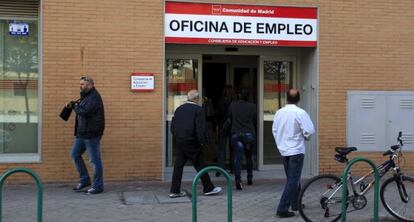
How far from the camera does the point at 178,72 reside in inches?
439

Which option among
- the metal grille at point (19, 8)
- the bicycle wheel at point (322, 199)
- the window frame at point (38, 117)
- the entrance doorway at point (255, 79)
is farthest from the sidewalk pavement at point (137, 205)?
the metal grille at point (19, 8)

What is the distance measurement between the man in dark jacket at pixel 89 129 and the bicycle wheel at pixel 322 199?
348 centimetres

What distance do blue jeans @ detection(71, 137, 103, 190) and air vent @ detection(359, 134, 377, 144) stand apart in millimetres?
5107

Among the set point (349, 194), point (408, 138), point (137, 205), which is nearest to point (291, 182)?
point (349, 194)

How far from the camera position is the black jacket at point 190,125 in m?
8.56

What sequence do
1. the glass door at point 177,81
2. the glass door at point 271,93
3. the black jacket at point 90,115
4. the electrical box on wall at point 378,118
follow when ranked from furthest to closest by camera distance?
the glass door at point 271,93, the glass door at point 177,81, the electrical box on wall at point 378,118, the black jacket at point 90,115

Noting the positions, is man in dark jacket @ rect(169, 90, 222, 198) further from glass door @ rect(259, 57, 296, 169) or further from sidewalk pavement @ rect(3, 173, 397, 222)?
glass door @ rect(259, 57, 296, 169)

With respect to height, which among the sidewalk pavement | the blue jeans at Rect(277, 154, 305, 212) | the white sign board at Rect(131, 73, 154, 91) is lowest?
the sidewalk pavement

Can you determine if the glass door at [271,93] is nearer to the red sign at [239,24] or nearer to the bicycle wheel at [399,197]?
the red sign at [239,24]

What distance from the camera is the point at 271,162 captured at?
38.2ft

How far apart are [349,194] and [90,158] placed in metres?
4.02

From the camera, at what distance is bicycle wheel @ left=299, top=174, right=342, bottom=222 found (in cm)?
709

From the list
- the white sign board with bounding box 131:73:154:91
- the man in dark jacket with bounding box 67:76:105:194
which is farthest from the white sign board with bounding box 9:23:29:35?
the white sign board with bounding box 131:73:154:91

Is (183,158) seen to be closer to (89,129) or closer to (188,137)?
(188,137)
